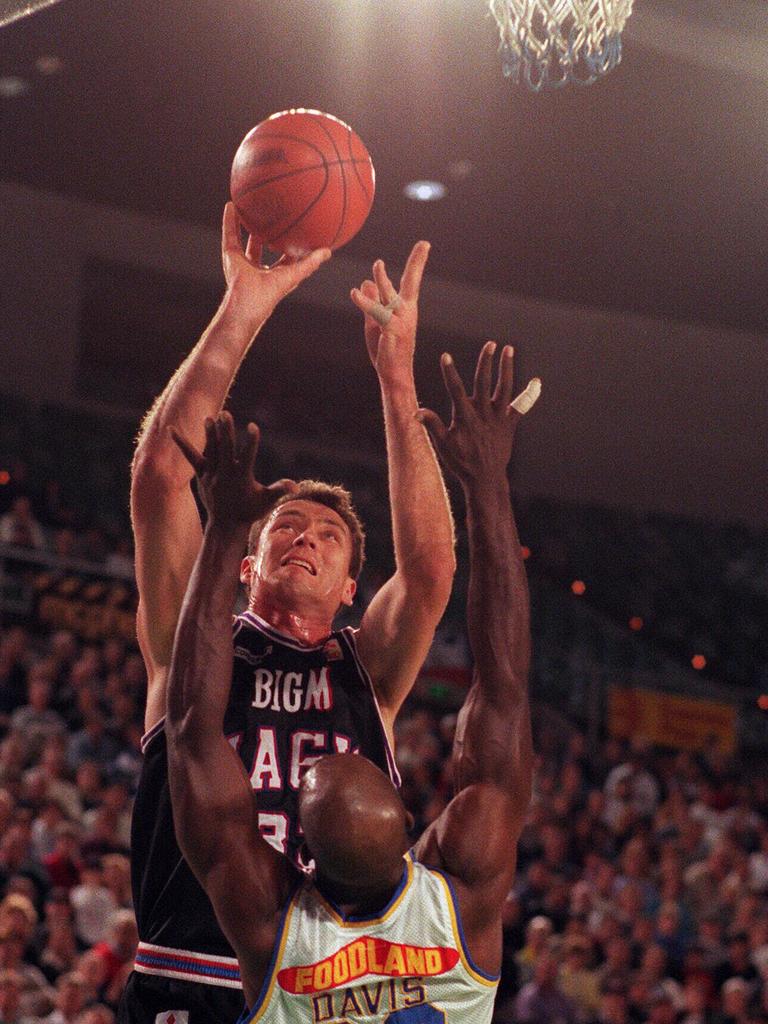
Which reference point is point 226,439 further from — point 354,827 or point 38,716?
point 38,716

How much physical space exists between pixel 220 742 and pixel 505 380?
88 cm

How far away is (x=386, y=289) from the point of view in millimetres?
4035

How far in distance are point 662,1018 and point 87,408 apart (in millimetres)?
10021

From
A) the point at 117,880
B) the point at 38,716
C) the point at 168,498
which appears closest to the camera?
the point at 168,498

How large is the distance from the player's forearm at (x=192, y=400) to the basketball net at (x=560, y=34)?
1641 mm

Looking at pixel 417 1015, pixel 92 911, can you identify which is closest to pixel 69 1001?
pixel 92 911

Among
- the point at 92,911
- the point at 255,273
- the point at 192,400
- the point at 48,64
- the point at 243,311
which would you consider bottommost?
the point at 92,911

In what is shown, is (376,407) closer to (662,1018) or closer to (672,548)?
(672,548)

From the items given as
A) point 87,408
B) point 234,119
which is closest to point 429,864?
point 234,119

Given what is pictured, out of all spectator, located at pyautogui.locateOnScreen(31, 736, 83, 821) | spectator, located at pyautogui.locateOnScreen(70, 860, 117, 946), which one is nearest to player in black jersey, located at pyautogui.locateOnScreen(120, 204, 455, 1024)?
spectator, located at pyautogui.locateOnScreen(70, 860, 117, 946)

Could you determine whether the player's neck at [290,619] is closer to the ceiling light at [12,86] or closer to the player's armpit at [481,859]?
the player's armpit at [481,859]

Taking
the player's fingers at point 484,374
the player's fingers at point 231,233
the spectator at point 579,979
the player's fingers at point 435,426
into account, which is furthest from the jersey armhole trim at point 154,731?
the spectator at point 579,979

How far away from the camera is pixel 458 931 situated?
262cm

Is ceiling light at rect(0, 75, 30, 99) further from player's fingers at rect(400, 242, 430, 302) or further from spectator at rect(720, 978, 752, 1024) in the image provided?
player's fingers at rect(400, 242, 430, 302)
